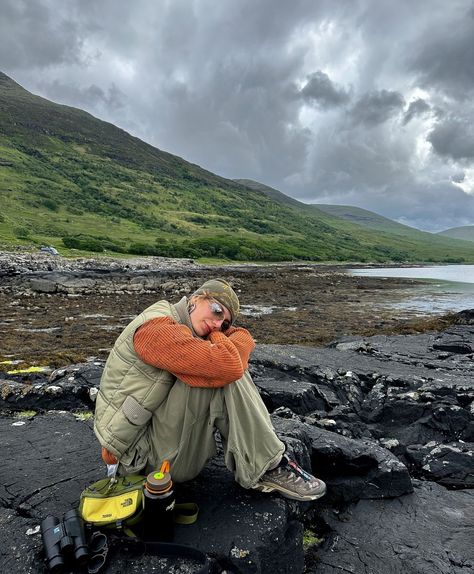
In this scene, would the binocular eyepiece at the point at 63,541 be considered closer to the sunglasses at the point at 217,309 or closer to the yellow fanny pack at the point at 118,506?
the yellow fanny pack at the point at 118,506

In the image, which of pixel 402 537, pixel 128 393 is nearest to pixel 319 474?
pixel 402 537

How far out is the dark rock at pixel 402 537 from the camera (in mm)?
4602

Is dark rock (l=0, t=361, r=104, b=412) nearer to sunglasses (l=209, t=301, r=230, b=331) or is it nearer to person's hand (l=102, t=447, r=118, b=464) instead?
person's hand (l=102, t=447, r=118, b=464)

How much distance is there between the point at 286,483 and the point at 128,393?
2.01 m

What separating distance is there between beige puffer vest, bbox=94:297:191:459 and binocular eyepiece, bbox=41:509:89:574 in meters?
0.71

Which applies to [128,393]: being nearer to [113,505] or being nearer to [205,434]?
[205,434]

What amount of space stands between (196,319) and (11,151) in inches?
6804

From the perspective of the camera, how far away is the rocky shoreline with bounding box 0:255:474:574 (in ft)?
13.7

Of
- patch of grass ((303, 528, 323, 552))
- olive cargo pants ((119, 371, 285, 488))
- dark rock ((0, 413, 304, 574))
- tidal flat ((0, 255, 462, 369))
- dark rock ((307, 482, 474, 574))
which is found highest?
olive cargo pants ((119, 371, 285, 488))

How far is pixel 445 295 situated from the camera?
139ft

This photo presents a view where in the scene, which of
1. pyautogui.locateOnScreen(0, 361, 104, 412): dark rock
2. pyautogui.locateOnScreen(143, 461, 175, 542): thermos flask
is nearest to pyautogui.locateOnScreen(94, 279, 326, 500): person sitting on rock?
pyautogui.locateOnScreen(143, 461, 175, 542): thermos flask

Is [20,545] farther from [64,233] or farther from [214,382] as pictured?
[64,233]

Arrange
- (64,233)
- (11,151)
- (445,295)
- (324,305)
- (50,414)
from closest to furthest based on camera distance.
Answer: (50,414) < (324,305) < (445,295) < (64,233) < (11,151)

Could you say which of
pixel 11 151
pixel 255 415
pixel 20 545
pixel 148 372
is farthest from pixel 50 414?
pixel 11 151
